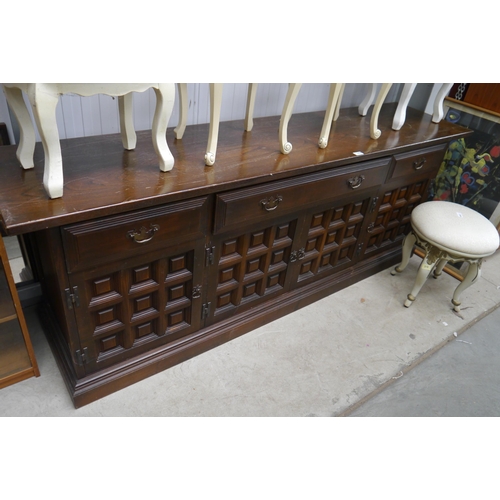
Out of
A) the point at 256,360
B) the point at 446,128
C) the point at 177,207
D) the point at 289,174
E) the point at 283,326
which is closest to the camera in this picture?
the point at 177,207

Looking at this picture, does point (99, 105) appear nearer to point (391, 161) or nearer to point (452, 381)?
point (391, 161)

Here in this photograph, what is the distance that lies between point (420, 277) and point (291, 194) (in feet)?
3.41

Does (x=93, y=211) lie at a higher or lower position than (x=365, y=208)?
higher

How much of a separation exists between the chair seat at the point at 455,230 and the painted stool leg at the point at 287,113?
0.97 metres

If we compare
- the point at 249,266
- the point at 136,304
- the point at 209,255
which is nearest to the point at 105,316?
the point at 136,304

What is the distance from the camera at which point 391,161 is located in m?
1.98

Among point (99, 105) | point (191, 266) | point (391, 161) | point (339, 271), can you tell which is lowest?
point (339, 271)

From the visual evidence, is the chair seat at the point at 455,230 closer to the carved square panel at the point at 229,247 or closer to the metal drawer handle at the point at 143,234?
the carved square panel at the point at 229,247

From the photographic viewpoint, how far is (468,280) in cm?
222

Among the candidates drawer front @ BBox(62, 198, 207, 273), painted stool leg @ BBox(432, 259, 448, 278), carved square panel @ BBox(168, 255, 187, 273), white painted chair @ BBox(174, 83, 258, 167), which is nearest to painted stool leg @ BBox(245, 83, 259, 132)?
white painted chair @ BBox(174, 83, 258, 167)

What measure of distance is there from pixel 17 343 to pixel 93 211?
834 mm

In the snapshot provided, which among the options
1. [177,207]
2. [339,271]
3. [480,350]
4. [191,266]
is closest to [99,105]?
[177,207]

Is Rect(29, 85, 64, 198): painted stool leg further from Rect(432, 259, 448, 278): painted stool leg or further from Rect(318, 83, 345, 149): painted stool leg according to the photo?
Rect(432, 259, 448, 278): painted stool leg

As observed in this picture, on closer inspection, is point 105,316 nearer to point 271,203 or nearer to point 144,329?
point 144,329
